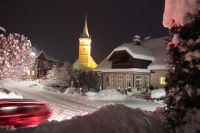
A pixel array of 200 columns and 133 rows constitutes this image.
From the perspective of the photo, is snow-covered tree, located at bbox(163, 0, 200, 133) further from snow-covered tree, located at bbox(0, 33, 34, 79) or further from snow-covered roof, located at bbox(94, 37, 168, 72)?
snow-covered tree, located at bbox(0, 33, 34, 79)

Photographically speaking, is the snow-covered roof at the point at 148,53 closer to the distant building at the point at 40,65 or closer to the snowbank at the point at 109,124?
the distant building at the point at 40,65

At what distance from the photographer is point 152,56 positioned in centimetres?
4656

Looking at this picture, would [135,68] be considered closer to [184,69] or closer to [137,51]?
[137,51]

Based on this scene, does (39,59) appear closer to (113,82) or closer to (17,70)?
(17,70)

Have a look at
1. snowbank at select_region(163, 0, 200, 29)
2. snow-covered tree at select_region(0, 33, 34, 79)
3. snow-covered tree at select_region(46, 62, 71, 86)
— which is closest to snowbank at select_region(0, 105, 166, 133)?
snowbank at select_region(163, 0, 200, 29)

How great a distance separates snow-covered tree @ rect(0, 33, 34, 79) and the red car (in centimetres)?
3710

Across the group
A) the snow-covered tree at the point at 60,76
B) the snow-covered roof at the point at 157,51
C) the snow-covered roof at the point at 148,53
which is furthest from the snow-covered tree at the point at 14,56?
the snow-covered roof at the point at 157,51

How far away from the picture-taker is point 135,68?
44500 millimetres

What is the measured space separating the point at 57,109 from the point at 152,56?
2359cm

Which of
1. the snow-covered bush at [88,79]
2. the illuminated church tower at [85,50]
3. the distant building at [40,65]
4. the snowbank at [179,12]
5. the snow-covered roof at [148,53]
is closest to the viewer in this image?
the snowbank at [179,12]

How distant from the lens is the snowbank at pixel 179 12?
10.4 m

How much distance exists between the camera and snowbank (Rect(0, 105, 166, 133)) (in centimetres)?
1020

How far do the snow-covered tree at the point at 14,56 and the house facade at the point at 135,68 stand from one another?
15.3 m

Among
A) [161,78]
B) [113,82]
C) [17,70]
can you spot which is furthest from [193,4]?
[17,70]
